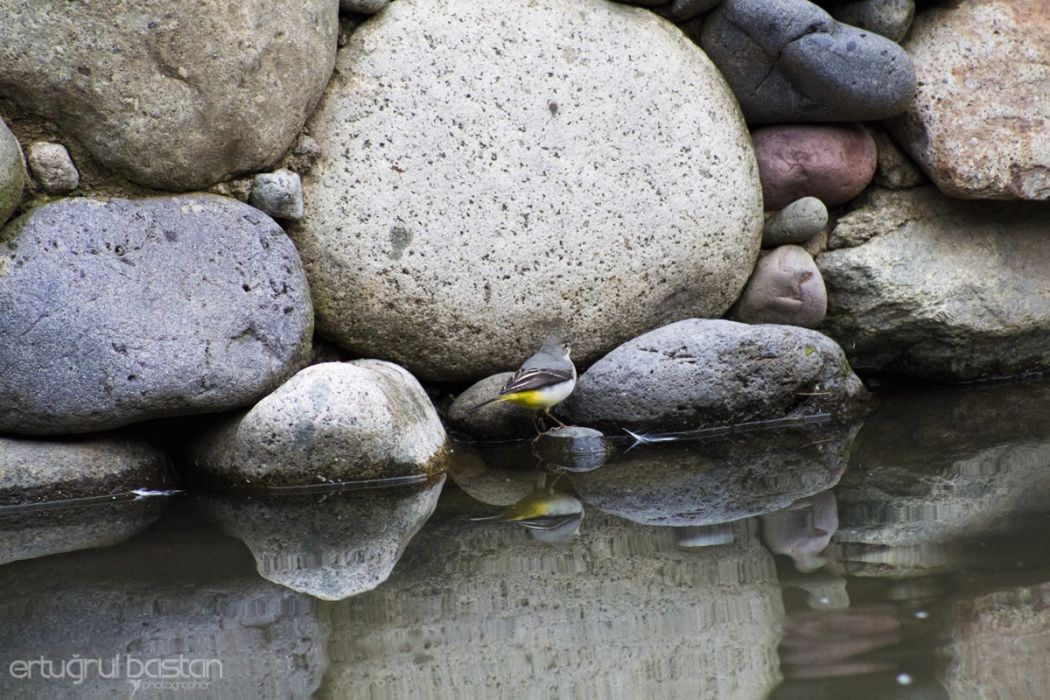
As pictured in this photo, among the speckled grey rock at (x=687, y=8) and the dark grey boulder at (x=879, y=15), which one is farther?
the dark grey boulder at (x=879, y=15)

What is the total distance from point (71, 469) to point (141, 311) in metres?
0.69

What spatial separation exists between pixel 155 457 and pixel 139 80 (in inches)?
62.3

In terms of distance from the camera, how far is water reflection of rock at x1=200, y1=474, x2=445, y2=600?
12.7 feet

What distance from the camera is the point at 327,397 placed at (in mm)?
5047

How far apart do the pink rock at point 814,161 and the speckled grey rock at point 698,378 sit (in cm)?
98

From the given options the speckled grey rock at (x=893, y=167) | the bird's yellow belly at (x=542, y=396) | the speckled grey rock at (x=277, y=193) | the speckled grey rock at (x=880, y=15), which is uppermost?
the speckled grey rock at (x=880, y=15)

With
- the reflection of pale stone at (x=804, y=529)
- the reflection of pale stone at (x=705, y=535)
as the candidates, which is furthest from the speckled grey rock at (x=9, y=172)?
the reflection of pale stone at (x=804, y=529)

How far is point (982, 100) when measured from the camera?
655cm

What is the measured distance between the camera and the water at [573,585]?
3.04 meters

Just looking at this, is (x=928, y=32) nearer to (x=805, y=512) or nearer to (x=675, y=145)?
(x=675, y=145)

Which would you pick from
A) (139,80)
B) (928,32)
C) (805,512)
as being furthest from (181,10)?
(928,32)

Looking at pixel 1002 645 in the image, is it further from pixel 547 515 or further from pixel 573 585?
pixel 547 515

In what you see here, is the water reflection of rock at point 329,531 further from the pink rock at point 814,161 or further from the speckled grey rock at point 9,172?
the pink rock at point 814,161

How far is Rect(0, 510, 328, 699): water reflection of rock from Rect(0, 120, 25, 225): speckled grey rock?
4.81 feet
